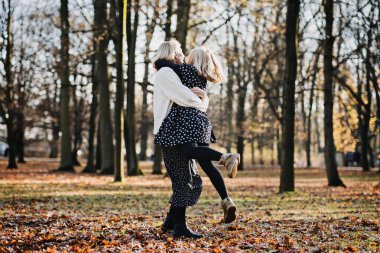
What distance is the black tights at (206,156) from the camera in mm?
5789

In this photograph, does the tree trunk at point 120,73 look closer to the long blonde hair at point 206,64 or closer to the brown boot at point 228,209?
the long blonde hair at point 206,64

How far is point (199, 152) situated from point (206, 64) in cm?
111

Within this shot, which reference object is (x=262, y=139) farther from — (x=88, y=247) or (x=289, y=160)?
(x=88, y=247)

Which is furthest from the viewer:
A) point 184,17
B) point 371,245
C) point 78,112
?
point 78,112

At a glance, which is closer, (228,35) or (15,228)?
(15,228)

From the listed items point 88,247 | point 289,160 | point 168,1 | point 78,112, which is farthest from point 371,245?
point 78,112

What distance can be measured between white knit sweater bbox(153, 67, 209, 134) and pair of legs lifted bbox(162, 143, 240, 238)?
1.50ft

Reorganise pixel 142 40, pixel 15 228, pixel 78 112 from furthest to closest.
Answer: pixel 78 112 < pixel 142 40 < pixel 15 228

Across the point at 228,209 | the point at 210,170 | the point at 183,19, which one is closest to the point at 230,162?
the point at 210,170

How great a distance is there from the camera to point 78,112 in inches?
1571

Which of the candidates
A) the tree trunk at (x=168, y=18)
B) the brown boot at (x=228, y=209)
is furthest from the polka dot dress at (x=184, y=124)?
the tree trunk at (x=168, y=18)

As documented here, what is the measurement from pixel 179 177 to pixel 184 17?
15.8 meters

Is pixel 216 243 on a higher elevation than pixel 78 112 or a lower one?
lower

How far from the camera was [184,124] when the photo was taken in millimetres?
6000
